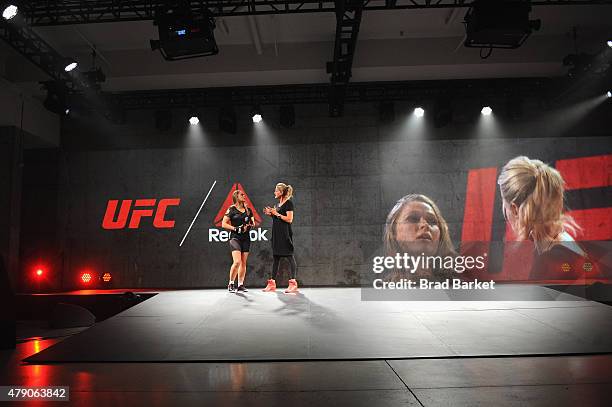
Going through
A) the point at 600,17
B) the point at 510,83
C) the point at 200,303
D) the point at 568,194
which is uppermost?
the point at 600,17

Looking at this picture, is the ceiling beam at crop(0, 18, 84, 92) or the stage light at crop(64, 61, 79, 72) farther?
the stage light at crop(64, 61, 79, 72)

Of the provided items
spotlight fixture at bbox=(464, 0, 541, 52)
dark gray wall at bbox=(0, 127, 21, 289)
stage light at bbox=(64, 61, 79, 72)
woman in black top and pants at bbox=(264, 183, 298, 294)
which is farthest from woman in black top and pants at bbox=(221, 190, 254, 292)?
dark gray wall at bbox=(0, 127, 21, 289)

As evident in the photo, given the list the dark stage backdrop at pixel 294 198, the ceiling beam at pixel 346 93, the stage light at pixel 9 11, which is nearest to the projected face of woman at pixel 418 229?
the dark stage backdrop at pixel 294 198

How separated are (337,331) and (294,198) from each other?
15.7ft

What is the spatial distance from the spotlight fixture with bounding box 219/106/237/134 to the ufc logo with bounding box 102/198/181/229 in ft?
5.65

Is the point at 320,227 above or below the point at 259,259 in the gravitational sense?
above

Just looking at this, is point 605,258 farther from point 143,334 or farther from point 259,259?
point 143,334

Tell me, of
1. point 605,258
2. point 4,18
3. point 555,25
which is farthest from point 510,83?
point 4,18

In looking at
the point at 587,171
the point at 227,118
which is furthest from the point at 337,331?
the point at 587,171

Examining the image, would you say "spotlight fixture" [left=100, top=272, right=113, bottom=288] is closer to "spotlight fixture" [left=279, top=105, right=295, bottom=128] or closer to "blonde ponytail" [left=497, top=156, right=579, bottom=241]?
"spotlight fixture" [left=279, top=105, right=295, bottom=128]

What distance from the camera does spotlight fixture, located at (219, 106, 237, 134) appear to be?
8.16 metres

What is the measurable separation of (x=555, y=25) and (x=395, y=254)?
4.77 m

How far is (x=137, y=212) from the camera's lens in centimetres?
848

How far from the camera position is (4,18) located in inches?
212
